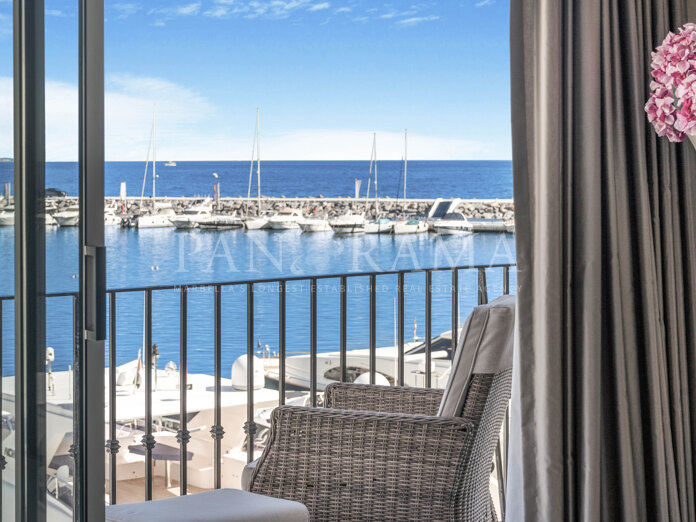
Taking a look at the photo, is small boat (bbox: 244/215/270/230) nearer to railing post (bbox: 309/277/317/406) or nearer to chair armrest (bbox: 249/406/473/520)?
railing post (bbox: 309/277/317/406)

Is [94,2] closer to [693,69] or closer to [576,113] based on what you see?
[576,113]

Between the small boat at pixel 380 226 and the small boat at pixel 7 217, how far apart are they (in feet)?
64.5

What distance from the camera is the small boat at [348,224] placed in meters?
21.3

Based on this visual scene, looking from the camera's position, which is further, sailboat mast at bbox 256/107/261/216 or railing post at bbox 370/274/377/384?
sailboat mast at bbox 256/107/261/216

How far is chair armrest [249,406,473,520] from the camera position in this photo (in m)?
2.01

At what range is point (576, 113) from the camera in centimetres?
190

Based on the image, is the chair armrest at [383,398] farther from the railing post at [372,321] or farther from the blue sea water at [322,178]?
the blue sea water at [322,178]

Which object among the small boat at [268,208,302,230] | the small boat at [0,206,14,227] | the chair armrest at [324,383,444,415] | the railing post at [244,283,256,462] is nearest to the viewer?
the small boat at [0,206,14,227]

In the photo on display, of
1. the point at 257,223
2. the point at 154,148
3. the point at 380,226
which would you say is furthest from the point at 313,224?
the point at 154,148

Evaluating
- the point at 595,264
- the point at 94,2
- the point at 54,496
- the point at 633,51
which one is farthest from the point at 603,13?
the point at 54,496

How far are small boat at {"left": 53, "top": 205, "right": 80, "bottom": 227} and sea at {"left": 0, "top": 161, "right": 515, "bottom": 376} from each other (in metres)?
17.7

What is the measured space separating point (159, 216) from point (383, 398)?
18943 millimetres

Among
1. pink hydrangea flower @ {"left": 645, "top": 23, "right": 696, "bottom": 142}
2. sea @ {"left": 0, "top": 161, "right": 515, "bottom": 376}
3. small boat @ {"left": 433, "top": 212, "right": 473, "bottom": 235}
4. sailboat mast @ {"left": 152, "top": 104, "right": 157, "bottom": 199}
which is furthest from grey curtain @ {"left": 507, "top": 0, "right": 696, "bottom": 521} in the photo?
sailboat mast @ {"left": 152, "top": 104, "right": 157, "bottom": 199}

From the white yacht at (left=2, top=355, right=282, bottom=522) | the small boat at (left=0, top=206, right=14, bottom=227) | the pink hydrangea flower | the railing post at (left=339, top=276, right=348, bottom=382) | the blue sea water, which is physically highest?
the blue sea water
